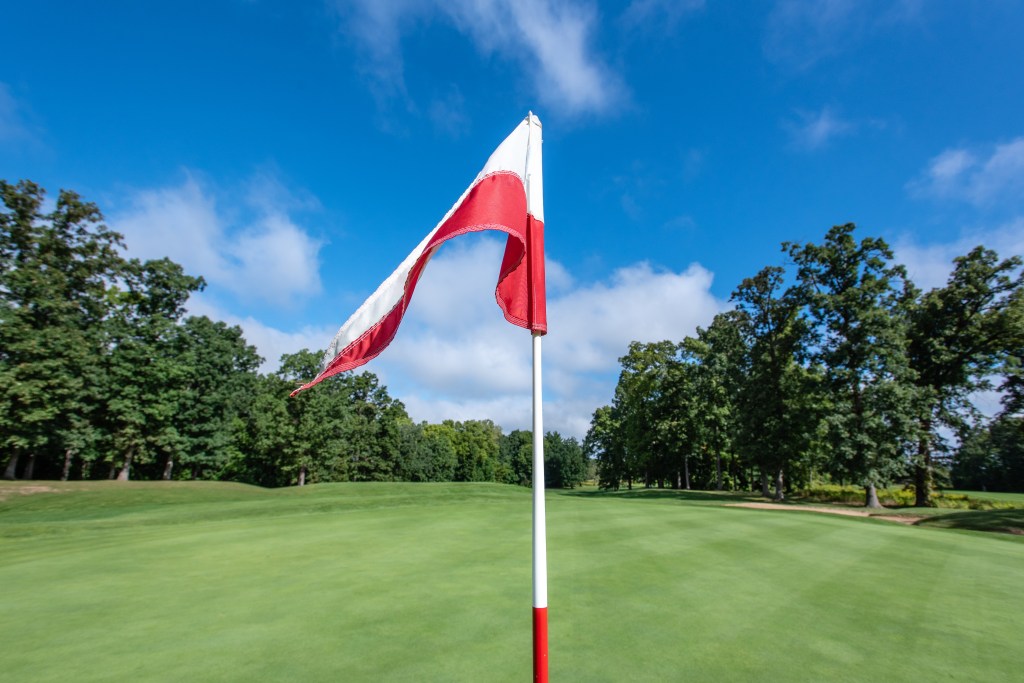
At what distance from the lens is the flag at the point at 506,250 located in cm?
389

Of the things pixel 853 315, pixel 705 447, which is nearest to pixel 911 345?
pixel 853 315

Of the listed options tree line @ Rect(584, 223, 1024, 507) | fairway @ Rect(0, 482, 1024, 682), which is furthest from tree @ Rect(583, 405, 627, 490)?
fairway @ Rect(0, 482, 1024, 682)

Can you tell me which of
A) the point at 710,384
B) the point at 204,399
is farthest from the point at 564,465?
the point at 204,399

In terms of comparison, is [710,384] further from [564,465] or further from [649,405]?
[564,465]

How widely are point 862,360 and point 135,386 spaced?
180ft

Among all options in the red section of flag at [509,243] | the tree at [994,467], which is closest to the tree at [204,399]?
the red section of flag at [509,243]

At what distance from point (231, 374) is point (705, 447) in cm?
5323

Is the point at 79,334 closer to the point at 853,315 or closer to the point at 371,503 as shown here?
the point at 371,503

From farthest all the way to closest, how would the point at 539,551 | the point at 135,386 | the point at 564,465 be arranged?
the point at 564,465
the point at 135,386
the point at 539,551

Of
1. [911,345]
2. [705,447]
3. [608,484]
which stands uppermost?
[911,345]

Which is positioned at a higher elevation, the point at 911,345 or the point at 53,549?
the point at 911,345

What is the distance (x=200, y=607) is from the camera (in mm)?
6453

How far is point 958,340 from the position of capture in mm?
31609

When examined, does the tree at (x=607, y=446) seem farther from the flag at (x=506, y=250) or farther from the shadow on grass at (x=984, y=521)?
the flag at (x=506, y=250)
